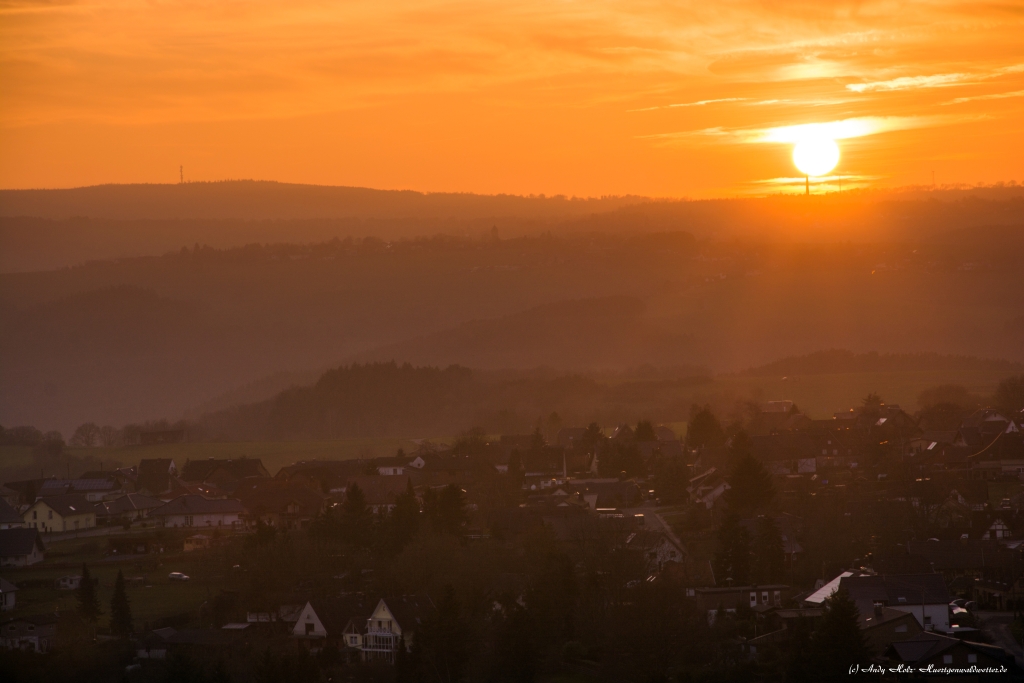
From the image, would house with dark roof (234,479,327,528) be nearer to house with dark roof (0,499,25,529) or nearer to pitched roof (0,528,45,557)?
pitched roof (0,528,45,557)

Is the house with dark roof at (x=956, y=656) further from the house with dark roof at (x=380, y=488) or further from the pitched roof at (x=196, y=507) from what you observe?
the pitched roof at (x=196, y=507)

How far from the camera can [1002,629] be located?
26312mm

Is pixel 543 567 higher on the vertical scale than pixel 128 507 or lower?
lower

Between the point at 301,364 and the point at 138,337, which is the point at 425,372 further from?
the point at 138,337

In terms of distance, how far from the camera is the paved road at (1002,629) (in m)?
24.4

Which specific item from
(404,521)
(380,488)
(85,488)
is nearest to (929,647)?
(404,521)

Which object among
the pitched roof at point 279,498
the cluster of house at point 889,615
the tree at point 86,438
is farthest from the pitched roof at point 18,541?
the tree at point 86,438

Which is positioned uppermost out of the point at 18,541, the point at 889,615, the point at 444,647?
the point at 18,541

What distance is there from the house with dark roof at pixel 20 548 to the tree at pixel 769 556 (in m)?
18.5

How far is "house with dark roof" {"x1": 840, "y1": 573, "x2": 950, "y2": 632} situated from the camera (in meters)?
26.7

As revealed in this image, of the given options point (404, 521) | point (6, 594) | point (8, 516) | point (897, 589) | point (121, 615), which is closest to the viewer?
point (897, 589)

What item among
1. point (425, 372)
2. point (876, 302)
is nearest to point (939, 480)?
point (425, 372)

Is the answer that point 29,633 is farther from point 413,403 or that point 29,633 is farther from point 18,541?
point 413,403

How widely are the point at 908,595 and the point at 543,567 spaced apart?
8.09 metres
